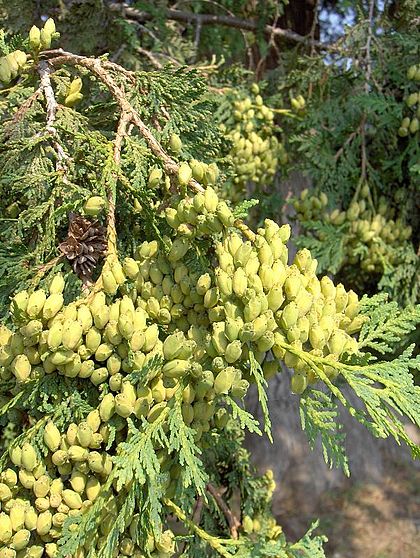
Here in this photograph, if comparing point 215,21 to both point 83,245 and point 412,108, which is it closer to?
point 412,108

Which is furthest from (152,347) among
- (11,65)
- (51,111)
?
(11,65)

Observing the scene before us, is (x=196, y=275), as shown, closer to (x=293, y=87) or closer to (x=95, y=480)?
(x=95, y=480)

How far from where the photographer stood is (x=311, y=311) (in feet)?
3.95

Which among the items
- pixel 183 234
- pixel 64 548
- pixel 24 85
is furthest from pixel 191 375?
pixel 24 85

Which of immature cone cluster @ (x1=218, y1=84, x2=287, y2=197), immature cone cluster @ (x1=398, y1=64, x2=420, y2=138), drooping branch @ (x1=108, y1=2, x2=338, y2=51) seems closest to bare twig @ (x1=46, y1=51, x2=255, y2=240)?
immature cone cluster @ (x1=218, y1=84, x2=287, y2=197)

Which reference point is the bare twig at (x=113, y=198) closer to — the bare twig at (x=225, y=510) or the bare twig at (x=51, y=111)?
the bare twig at (x=51, y=111)

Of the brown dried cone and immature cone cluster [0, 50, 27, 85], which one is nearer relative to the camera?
the brown dried cone

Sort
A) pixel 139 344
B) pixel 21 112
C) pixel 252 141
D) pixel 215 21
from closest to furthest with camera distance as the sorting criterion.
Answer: pixel 139 344, pixel 21 112, pixel 252 141, pixel 215 21

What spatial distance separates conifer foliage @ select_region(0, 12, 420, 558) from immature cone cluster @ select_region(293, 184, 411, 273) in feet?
3.61

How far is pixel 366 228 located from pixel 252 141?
592mm

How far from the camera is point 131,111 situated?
142 centimetres

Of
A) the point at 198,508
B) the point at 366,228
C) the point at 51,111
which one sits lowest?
the point at 198,508

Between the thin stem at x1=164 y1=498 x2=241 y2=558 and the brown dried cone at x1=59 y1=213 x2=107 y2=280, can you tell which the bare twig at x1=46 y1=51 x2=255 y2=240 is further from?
the thin stem at x1=164 y1=498 x2=241 y2=558

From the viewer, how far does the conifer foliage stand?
3.85ft
